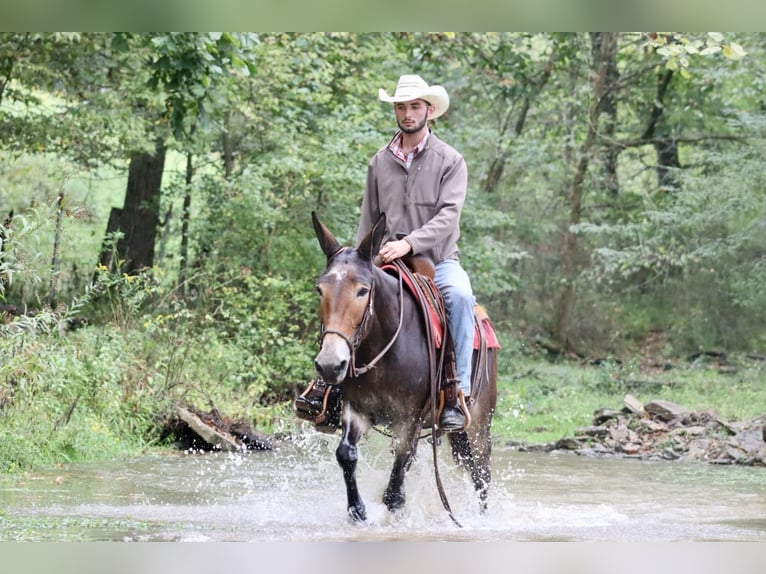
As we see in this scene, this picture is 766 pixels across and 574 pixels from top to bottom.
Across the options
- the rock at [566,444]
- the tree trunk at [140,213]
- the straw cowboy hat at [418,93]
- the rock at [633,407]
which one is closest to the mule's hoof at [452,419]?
the straw cowboy hat at [418,93]

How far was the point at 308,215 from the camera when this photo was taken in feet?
51.5

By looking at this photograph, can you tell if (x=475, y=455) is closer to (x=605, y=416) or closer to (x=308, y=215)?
(x=605, y=416)

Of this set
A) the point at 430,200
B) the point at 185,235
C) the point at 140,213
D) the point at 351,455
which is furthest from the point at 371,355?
the point at 140,213

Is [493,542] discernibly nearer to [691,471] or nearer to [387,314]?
[387,314]

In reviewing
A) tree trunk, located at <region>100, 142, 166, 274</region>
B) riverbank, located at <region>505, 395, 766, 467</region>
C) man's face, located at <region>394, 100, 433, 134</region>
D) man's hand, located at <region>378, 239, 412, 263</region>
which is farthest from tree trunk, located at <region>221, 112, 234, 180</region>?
man's hand, located at <region>378, 239, 412, 263</region>

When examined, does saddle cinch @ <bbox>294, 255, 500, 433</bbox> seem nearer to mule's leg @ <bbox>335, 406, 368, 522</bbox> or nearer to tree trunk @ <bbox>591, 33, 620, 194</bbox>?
mule's leg @ <bbox>335, 406, 368, 522</bbox>

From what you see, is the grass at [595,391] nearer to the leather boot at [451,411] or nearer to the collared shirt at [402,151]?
the leather boot at [451,411]

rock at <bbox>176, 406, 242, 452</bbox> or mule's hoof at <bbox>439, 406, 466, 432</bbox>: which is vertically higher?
mule's hoof at <bbox>439, 406, 466, 432</bbox>

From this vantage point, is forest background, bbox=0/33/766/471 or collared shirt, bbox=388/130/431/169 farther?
forest background, bbox=0/33/766/471

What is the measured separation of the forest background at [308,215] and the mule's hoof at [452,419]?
11.6 ft

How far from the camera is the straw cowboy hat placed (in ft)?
24.3

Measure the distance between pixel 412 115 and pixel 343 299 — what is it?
1.73m

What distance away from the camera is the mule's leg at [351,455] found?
6832 millimetres
